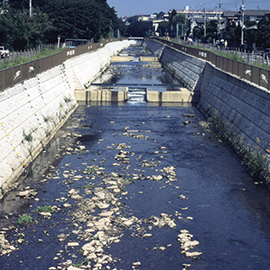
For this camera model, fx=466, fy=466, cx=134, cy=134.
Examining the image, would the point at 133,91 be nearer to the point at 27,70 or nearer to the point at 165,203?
the point at 27,70

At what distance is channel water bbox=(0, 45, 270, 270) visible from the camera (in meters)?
16.4

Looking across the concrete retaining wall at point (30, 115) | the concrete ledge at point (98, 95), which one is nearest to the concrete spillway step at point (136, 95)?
the concrete ledge at point (98, 95)

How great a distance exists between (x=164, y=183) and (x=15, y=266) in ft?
33.7

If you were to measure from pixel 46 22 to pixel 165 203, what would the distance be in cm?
7961

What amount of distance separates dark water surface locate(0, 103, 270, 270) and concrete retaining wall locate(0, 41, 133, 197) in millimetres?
1356

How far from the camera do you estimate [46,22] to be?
94062mm

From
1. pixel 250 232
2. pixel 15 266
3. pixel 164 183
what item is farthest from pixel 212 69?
pixel 15 266

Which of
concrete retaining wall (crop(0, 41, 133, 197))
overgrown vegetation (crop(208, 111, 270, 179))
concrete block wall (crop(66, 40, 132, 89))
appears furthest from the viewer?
concrete block wall (crop(66, 40, 132, 89))

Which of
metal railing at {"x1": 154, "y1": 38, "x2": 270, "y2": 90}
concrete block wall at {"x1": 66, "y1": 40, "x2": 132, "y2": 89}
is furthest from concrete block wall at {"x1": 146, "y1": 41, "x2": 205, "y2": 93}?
concrete block wall at {"x1": 66, "y1": 40, "x2": 132, "y2": 89}

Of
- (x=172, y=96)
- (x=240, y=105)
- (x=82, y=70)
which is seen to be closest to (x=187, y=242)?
(x=240, y=105)

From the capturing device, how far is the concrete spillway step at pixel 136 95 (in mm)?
51375

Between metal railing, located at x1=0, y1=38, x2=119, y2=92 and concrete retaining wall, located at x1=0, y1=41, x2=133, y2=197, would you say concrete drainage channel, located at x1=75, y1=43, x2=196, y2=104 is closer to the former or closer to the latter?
concrete retaining wall, located at x1=0, y1=41, x2=133, y2=197

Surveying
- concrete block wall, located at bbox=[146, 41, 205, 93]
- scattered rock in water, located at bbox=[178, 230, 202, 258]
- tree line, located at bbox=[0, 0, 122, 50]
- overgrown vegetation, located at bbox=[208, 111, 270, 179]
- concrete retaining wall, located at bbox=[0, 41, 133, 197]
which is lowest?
scattered rock in water, located at bbox=[178, 230, 202, 258]

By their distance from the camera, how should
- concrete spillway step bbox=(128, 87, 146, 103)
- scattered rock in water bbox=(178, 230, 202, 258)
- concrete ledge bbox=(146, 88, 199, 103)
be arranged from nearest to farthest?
1. scattered rock in water bbox=(178, 230, 202, 258)
2. concrete ledge bbox=(146, 88, 199, 103)
3. concrete spillway step bbox=(128, 87, 146, 103)
